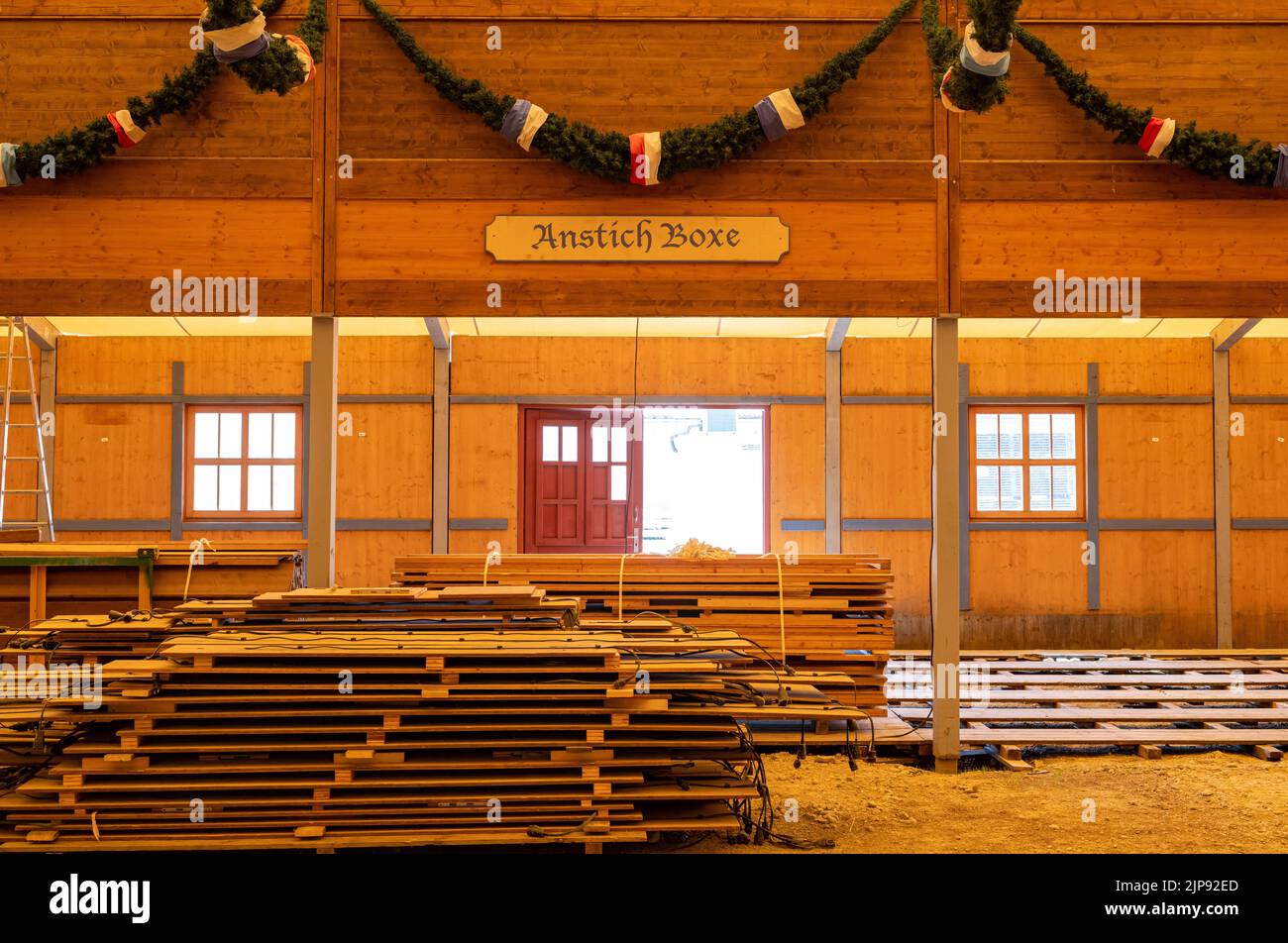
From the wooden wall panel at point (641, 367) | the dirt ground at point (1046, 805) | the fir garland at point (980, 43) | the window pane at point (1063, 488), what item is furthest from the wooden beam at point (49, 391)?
the window pane at point (1063, 488)

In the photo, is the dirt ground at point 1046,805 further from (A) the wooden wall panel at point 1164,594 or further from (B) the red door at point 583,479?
(B) the red door at point 583,479

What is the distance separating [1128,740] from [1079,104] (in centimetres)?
477

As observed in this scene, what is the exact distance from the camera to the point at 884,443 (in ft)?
40.5

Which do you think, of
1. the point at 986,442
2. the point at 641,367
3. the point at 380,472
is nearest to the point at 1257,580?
the point at 986,442

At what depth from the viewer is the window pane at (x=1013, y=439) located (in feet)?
41.1

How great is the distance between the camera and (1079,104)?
7023 millimetres

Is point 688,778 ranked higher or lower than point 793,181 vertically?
lower

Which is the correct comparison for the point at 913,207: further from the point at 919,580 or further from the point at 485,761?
the point at 919,580

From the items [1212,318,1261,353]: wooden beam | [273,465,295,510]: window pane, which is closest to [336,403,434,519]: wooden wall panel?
[273,465,295,510]: window pane

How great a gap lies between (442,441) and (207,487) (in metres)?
2.93

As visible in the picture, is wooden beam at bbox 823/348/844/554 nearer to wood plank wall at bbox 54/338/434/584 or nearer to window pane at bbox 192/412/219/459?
wood plank wall at bbox 54/338/434/584

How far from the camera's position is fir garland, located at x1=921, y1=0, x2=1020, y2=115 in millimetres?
5055

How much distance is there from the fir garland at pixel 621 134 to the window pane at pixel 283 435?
6.36 meters
